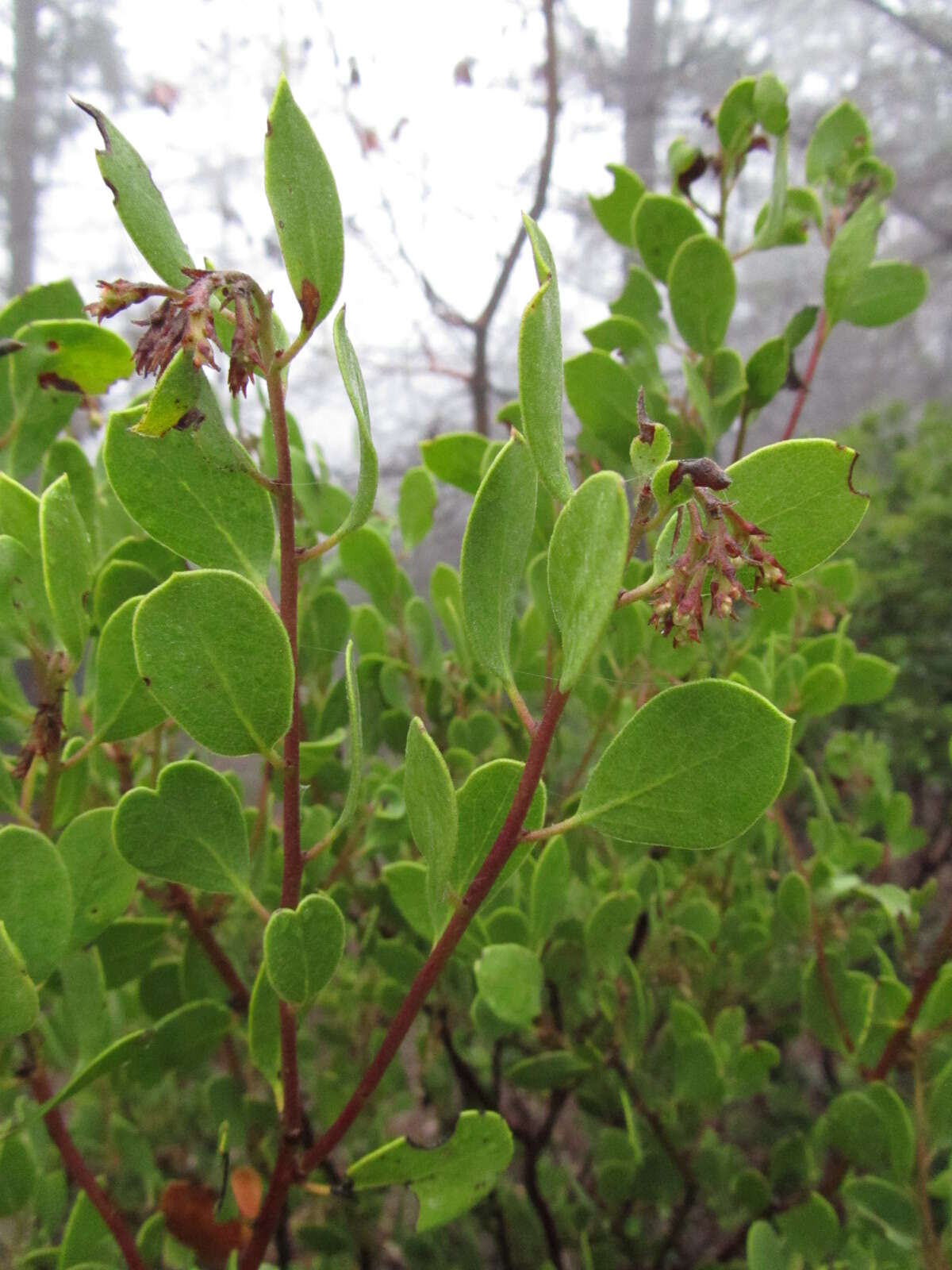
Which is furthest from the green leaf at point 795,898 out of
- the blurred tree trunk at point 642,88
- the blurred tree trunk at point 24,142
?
the blurred tree trunk at point 24,142

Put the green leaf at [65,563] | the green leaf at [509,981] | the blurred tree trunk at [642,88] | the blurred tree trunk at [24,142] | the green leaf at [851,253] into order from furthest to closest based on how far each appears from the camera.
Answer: the blurred tree trunk at [24,142]
the blurred tree trunk at [642,88]
the green leaf at [851,253]
the green leaf at [509,981]
the green leaf at [65,563]

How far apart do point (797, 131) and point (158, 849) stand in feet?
9.93

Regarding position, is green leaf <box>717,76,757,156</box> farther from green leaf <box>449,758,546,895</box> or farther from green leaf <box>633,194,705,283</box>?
green leaf <box>449,758,546,895</box>

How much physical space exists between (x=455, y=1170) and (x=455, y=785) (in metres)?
0.23

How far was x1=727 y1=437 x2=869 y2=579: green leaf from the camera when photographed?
265 millimetres

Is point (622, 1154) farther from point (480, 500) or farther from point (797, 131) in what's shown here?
point (797, 131)

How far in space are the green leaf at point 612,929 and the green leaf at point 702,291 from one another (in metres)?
0.34

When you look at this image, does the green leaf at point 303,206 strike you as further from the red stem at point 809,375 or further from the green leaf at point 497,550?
the red stem at point 809,375

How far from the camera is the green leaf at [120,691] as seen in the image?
1.19 feet

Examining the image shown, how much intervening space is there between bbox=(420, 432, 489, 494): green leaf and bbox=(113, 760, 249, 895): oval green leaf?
0.23 metres

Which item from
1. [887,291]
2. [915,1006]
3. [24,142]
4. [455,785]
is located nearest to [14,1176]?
[455,785]

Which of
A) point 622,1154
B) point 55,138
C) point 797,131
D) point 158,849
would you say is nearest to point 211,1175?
point 622,1154

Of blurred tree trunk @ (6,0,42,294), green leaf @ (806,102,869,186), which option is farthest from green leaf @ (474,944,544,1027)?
blurred tree trunk @ (6,0,42,294)

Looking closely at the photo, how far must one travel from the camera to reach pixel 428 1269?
2.47ft
